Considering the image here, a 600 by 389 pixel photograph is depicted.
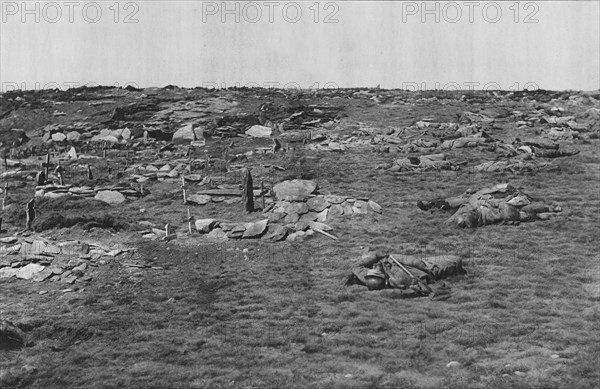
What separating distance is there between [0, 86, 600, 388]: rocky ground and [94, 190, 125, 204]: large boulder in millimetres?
163

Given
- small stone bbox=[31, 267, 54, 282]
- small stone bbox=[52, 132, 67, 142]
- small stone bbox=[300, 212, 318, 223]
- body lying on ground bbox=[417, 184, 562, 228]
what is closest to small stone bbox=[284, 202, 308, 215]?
small stone bbox=[300, 212, 318, 223]

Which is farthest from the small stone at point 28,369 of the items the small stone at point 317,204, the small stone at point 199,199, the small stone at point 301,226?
the small stone at point 199,199

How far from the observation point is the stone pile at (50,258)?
1273 cm

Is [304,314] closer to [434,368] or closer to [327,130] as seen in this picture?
[434,368]

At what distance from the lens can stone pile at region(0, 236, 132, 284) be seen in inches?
501

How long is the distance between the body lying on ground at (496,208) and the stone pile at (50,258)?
12204mm

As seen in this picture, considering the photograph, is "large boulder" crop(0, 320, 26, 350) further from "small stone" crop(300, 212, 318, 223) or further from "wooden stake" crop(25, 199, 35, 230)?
"small stone" crop(300, 212, 318, 223)

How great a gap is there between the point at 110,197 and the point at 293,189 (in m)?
8.81

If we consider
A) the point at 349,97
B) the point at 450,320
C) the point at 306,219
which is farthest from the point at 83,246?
the point at 349,97

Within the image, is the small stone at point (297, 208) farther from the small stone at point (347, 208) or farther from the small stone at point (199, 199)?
the small stone at point (199, 199)

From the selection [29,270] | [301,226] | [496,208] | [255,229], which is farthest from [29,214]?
[496,208]

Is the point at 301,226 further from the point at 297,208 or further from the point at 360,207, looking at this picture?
the point at 360,207

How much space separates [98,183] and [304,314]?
1742 centimetres

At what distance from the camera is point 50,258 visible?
1369 cm
